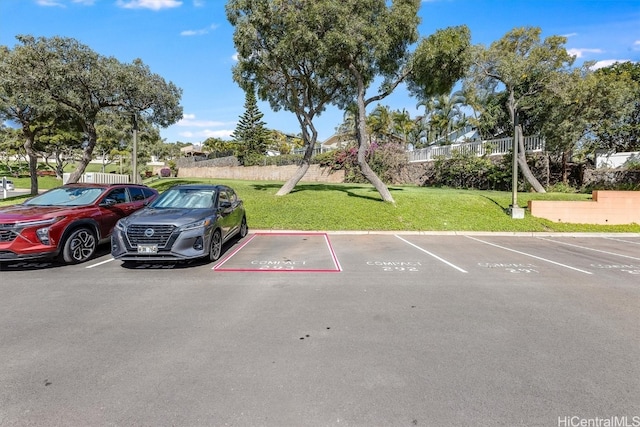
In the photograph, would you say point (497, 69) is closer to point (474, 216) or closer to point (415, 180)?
point (474, 216)

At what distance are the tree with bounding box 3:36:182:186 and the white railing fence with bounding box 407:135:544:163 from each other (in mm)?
19149

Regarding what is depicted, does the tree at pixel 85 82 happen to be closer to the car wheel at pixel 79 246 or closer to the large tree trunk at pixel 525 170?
the car wheel at pixel 79 246

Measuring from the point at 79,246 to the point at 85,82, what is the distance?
1311 centimetres

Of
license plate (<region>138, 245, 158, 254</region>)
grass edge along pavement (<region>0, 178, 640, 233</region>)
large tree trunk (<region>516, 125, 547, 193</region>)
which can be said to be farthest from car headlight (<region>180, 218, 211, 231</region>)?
large tree trunk (<region>516, 125, 547, 193</region>)

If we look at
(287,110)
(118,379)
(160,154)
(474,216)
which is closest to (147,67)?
(287,110)

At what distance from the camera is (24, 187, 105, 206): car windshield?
324 inches

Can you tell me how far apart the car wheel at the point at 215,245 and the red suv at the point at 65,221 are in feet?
8.84

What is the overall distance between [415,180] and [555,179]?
10.4 m

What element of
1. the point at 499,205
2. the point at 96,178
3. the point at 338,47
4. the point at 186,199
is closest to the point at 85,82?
the point at 96,178

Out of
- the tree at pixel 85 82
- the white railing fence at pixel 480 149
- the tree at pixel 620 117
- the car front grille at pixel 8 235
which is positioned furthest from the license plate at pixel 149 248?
the white railing fence at pixel 480 149

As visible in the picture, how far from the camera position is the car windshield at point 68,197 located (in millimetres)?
8234

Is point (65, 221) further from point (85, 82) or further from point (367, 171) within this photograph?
point (85, 82)

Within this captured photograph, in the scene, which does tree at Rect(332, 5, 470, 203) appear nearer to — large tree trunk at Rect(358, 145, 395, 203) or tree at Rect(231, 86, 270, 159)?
large tree trunk at Rect(358, 145, 395, 203)

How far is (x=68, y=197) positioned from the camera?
8492 mm
